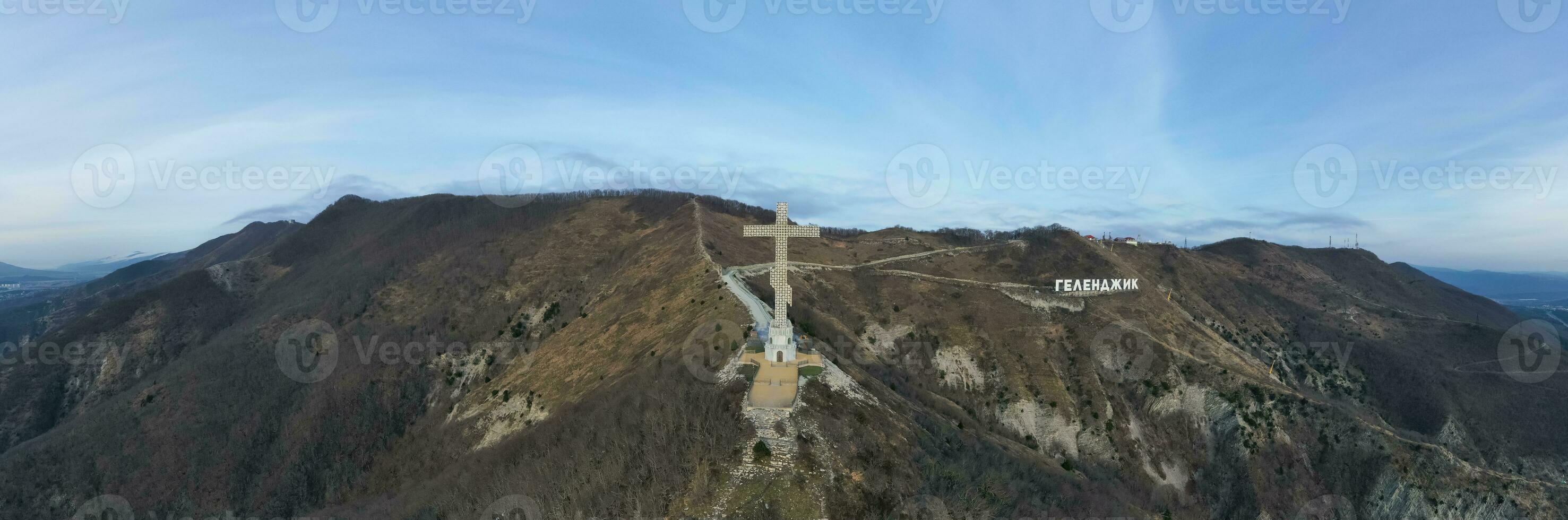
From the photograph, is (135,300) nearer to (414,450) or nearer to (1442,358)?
(414,450)

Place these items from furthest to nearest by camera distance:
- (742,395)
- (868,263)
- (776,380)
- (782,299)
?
(868,263), (782,299), (776,380), (742,395)

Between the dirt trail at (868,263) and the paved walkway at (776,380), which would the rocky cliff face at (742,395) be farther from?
the dirt trail at (868,263)

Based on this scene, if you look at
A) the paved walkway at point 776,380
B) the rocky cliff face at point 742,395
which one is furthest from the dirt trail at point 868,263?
the paved walkway at point 776,380

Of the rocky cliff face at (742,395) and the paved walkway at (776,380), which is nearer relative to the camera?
the paved walkway at (776,380)

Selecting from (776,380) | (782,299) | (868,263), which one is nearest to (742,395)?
(776,380)

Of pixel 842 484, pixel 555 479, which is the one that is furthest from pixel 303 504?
pixel 842 484

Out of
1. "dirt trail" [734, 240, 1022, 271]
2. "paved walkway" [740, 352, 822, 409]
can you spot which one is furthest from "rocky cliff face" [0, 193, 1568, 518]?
"dirt trail" [734, 240, 1022, 271]

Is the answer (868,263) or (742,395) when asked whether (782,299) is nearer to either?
(742,395)

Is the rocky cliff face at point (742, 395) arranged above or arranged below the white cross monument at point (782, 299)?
below
